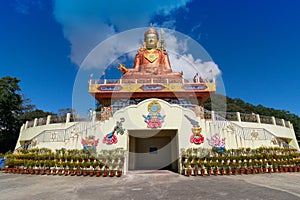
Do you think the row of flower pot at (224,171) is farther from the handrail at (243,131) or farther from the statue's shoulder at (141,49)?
the statue's shoulder at (141,49)

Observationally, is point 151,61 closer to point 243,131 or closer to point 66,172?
point 243,131

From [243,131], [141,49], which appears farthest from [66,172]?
[141,49]

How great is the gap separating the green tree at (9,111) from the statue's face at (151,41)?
542 inches

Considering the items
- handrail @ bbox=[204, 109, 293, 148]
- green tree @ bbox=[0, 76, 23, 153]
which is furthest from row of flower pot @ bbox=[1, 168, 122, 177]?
green tree @ bbox=[0, 76, 23, 153]

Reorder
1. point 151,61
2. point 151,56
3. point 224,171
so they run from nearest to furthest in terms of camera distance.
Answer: point 224,171 < point 151,61 < point 151,56

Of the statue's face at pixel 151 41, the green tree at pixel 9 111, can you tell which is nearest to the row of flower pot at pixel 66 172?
the green tree at pixel 9 111

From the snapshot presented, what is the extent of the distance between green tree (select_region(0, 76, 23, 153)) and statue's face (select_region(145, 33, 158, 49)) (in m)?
13.8

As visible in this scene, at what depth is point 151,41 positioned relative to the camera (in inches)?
688

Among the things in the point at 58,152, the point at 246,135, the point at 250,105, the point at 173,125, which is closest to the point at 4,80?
the point at 58,152

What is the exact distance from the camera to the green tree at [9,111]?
15586 millimetres

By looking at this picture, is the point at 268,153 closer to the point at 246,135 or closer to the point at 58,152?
the point at 246,135

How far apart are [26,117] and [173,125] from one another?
763 inches

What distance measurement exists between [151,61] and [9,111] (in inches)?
580

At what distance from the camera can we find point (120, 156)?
6969 mm
